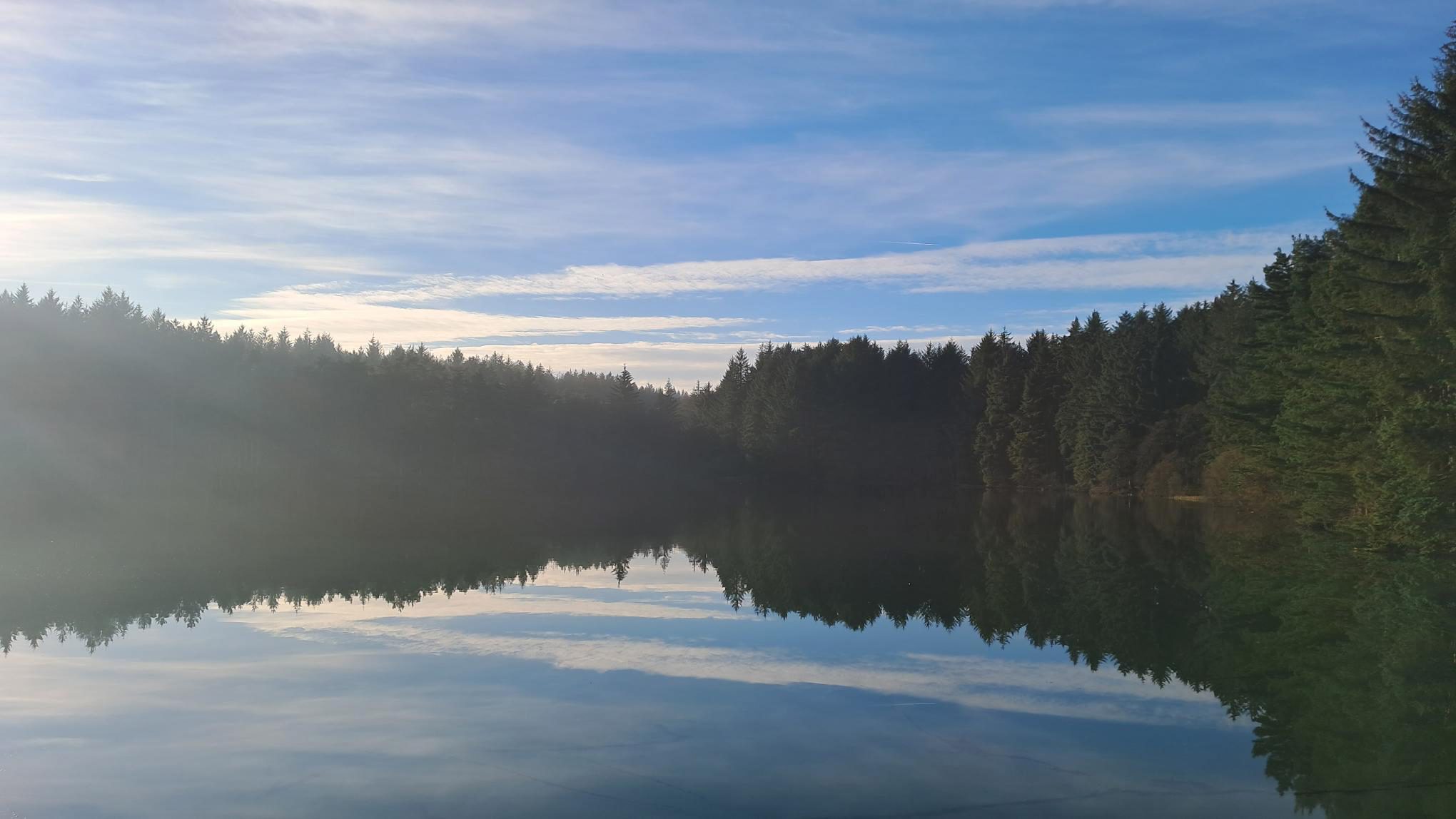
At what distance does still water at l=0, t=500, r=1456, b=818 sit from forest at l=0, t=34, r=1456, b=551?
633cm

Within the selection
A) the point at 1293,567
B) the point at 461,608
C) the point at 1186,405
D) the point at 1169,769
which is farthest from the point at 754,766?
the point at 1186,405

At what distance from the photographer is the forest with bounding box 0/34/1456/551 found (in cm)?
2603

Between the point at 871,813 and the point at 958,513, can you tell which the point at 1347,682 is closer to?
the point at 871,813

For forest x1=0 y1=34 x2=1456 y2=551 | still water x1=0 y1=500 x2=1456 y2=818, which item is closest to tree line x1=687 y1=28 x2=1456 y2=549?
forest x1=0 y1=34 x2=1456 y2=551

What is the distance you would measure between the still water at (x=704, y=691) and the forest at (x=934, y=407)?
20.8ft

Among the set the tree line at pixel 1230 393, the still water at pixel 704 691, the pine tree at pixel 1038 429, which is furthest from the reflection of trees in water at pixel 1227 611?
the pine tree at pixel 1038 429

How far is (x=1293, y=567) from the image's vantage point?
2703 centimetres

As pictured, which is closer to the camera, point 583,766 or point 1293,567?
point 583,766

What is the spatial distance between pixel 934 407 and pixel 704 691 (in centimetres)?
9054

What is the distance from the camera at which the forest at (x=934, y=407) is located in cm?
2603

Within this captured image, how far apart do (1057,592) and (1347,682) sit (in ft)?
32.1

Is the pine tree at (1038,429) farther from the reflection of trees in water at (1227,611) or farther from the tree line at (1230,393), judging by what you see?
the reflection of trees in water at (1227,611)

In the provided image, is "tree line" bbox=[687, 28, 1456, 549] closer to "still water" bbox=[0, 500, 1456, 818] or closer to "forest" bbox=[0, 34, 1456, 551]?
"forest" bbox=[0, 34, 1456, 551]

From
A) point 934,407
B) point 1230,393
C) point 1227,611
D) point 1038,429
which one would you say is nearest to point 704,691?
point 1227,611
